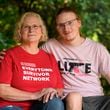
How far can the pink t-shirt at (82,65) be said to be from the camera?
3779 millimetres

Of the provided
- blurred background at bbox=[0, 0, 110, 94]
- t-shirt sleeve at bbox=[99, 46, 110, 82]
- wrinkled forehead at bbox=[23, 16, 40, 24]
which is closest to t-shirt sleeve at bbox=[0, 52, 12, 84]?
wrinkled forehead at bbox=[23, 16, 40, 24]

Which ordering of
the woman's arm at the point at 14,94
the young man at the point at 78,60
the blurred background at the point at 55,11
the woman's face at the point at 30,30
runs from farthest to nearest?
the blurred background at the point at 55,11 < the young man at the point at 78,60 < the woman's face at the point at 30,30 < the woman's arm at the point at 14,94

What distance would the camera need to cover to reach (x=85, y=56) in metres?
3.83

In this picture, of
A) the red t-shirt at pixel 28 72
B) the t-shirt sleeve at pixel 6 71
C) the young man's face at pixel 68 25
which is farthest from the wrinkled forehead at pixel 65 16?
the t-shirt sleeve at pixel 6 71

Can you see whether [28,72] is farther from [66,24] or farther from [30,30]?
[66,24]

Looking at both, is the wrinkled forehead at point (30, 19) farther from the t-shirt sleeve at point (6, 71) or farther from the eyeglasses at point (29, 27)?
the t-shirt sleeve at point (6, 71)

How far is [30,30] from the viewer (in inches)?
144

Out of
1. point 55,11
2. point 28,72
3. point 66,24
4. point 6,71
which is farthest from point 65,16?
point 55,11

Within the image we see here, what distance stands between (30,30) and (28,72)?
311 millimetres

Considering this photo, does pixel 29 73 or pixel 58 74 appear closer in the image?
pixel 29 73

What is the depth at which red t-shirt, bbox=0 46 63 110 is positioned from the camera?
353 cm

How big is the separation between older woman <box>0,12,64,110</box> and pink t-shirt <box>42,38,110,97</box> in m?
0.10

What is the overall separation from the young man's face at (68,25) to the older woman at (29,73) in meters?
0.14

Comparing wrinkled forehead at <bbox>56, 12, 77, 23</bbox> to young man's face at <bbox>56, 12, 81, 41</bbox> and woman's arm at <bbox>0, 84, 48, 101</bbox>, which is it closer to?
young man's face at <bbox>56, 12, 81, 41</bbox>
